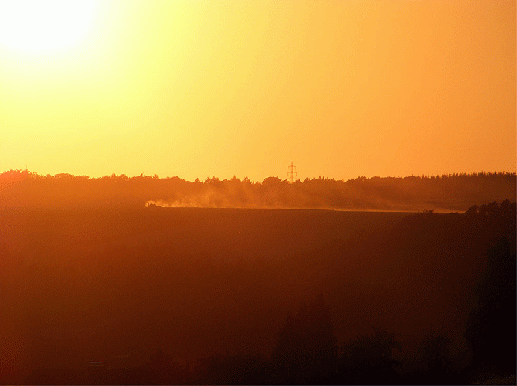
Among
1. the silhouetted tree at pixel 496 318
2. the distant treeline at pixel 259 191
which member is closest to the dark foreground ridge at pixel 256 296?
the silhouetted tree at pixel 496 318

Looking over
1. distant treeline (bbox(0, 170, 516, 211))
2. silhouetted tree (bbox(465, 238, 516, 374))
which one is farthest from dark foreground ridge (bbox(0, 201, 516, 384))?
distant treeline (bbox(0, 170, 516, 211))

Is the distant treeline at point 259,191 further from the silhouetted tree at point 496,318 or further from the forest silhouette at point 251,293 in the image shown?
the silhouetted tree at point 496,318

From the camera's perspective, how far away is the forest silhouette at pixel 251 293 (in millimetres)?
17875

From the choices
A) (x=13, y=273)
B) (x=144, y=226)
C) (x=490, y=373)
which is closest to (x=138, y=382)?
(x=490, y=373)

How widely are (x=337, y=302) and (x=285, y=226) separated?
37.8 feet

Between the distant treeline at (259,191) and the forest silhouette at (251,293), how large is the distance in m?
0.46

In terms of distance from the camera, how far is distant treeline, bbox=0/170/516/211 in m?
43.4

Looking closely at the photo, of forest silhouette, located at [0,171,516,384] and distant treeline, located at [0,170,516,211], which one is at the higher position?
distant treeline, located at [0,170,516,211]

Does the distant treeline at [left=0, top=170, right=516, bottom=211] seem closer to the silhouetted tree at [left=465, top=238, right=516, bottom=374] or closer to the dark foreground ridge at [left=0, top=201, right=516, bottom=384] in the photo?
the dark foreground ridge at [left=0, top=201, right=516, bottom=384]

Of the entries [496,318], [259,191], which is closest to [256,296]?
[496,318]

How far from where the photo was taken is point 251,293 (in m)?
25.5

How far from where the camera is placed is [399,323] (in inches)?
893

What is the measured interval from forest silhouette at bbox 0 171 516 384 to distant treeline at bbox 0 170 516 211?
463mm

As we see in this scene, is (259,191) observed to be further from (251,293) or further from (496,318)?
(496,318)
